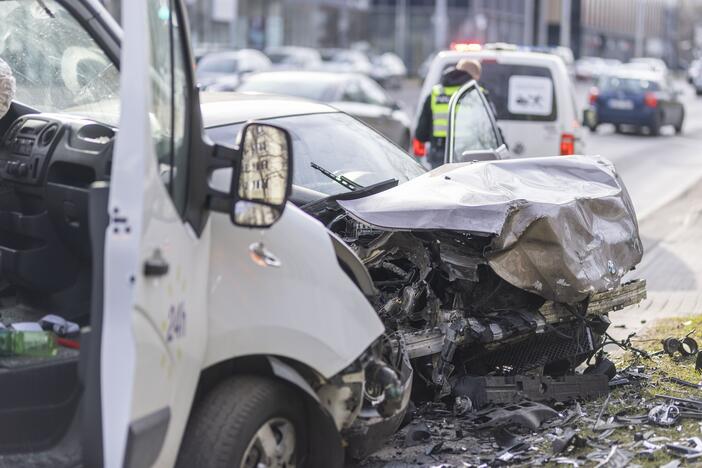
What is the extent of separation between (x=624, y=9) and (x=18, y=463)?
115851 mm

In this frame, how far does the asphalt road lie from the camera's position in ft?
28.5

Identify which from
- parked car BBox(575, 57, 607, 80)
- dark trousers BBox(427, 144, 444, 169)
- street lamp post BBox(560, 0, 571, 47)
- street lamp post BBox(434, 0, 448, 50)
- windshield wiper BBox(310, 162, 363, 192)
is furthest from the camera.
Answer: street lamp post BBox(560, 0, 571, 47)

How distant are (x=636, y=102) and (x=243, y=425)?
26.9m

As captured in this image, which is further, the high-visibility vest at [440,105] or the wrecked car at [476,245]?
the high-visibility vest at [440,105]

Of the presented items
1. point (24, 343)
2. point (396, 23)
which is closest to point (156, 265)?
point (24, 343)

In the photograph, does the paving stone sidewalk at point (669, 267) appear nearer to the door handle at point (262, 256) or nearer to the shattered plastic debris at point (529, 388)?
the shattered plastic debris at point (529, 388)

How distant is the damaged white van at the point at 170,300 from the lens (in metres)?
3.23

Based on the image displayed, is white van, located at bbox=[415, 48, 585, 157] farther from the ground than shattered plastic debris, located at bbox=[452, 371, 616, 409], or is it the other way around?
white van, located at bbox=[415, 48, 585, 157]

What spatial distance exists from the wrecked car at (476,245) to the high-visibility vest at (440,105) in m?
4.40

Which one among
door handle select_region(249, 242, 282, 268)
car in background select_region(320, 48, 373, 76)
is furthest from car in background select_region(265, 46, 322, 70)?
door handle select_region(249, 242, 282, 268)

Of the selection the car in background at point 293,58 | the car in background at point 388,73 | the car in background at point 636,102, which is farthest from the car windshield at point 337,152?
the car in background at point 388,73

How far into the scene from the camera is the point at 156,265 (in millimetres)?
3244

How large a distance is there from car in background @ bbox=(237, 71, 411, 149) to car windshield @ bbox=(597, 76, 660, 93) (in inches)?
503

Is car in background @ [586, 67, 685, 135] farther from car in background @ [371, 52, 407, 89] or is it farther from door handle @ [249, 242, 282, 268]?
door handle @ [249, 242, 282, 268]
